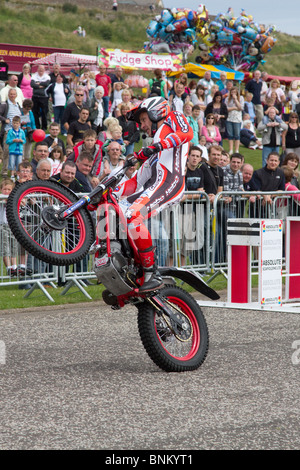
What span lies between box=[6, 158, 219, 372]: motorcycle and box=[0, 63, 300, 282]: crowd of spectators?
1.03 m

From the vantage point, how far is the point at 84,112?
15867 millimetres

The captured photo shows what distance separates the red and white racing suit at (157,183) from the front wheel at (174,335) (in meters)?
0.39

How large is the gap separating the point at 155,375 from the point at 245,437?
1.68 meters

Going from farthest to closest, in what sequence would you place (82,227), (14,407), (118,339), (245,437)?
(118,339), (82,227), (14,407), (245,437)

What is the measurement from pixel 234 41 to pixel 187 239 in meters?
30.8

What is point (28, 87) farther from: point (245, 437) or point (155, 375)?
point (245, 437)

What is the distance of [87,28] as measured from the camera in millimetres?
64875

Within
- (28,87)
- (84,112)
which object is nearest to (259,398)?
(84,112)

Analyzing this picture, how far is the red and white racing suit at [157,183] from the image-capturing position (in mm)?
6078

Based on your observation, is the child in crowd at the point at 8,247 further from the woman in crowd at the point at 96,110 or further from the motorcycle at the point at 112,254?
the woman in crowd at the point at 96,110

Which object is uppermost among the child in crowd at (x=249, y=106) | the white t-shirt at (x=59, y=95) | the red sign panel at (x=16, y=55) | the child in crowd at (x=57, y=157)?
the red sign panel at (x=16, y=55)

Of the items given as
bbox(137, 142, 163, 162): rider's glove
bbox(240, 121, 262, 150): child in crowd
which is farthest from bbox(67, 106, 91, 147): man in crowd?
bbox(137, 142, 163, 162): rider's glove

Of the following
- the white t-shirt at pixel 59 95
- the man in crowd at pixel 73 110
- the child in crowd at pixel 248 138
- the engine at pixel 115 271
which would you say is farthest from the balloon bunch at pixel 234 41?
the engine at pixel 115 271

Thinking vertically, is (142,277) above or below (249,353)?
above
